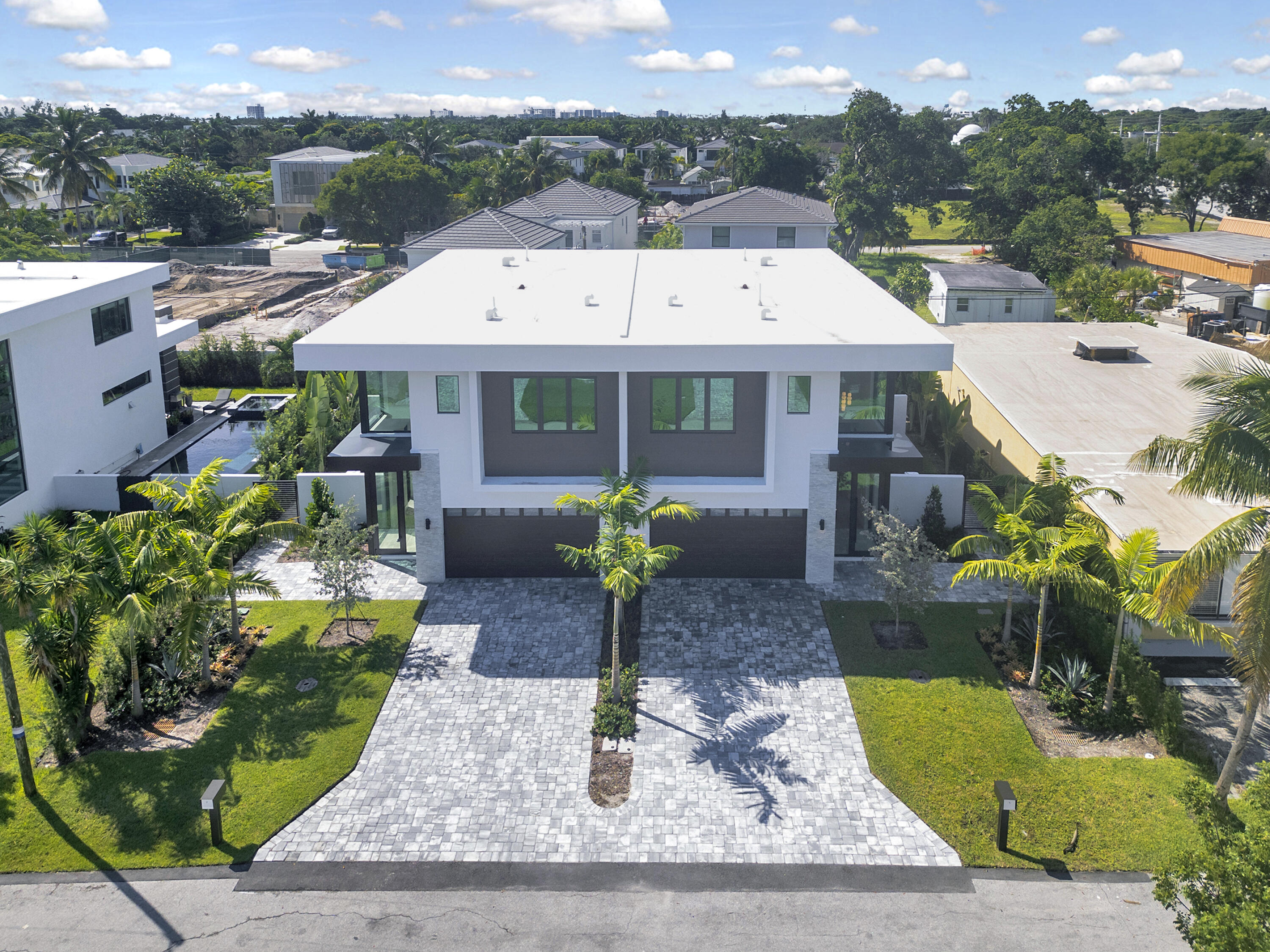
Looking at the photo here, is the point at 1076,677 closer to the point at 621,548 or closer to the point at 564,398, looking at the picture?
the point at 621,548

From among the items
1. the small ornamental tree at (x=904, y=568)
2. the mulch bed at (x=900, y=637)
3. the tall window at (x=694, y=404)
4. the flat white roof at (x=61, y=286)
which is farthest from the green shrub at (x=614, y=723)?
the flat white roof at (x=61, y=286)

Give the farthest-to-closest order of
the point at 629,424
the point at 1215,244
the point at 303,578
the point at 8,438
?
the point at 1215,244
the point at 8,438
the point at 303,578
the point at 629,424

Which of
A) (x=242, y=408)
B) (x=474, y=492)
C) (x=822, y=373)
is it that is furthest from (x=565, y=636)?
(x=242, y=408)

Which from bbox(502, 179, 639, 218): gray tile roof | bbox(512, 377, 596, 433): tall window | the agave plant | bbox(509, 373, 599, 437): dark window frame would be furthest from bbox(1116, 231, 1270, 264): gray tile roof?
bbox(512, 377, 596, 433): tall window

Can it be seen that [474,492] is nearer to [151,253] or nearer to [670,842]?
Answer: [670,842]

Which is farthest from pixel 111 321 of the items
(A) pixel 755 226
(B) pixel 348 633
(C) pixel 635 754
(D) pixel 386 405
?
(A) pixel 755 226

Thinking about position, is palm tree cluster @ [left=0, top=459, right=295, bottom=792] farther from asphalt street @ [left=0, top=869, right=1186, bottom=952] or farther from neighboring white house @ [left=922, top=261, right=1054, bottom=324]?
neighboring white house @ [left=922, top=261, right=1054, bottom=324]
